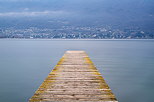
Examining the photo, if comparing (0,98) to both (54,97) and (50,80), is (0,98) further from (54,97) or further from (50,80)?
(54,97)

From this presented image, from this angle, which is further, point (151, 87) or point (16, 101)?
point (151, 87)

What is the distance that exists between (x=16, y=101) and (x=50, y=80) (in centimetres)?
355

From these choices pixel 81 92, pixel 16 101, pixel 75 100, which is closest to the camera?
pixel 75 100

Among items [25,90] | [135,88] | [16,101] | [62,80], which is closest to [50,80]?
[62,80]

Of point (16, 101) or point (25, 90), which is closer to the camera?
point (16, 101)

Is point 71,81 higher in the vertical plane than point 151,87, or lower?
higher

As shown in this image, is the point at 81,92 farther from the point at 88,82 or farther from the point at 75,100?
the point at 88,82

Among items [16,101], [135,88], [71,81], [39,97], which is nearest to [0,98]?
[16,101]

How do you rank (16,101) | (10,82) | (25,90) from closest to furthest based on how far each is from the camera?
(16,101) < (25,90) < (10,82)

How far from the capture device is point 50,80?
7727 mm

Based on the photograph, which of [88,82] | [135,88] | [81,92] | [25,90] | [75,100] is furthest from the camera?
[135,88]

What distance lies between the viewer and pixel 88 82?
7383 mm

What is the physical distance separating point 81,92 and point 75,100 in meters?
0.71

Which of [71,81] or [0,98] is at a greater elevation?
[71,81]
